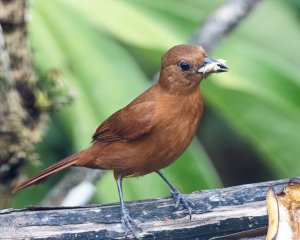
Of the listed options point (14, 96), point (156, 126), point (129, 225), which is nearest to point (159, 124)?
point (156, 126)

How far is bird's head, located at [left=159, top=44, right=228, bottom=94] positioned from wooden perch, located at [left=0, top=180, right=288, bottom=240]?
1.47 ft

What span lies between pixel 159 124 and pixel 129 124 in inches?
5.6

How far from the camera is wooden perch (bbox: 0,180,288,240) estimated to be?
3424mm

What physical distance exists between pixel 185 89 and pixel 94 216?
0.68 meters

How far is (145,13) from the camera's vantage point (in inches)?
208

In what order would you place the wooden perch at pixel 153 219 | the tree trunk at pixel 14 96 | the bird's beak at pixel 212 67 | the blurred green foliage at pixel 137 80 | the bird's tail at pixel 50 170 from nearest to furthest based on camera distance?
1. the wooden perch at pixel 153 219
2. the bird's beak at pixel 212 67
3. the bird's tail at pixel 50 170
4. the tree trunk at pixel 14 96
5. the blurred green foliage at pixel 137 80

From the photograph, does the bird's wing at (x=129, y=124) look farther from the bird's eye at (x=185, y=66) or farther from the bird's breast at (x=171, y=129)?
the bird's eye at (x=185, y=66)

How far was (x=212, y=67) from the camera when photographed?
379 centimetres

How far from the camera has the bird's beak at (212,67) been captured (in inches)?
149

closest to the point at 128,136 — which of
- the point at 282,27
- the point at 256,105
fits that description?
the point at 256,105

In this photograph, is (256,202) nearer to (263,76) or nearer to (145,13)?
(263,76)

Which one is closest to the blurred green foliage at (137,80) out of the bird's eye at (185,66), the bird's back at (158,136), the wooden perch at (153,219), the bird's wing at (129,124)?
the bird's wing at (129,124)

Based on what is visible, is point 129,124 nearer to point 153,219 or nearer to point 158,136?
point 158,136

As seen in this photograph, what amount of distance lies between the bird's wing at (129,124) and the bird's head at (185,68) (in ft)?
0.39
